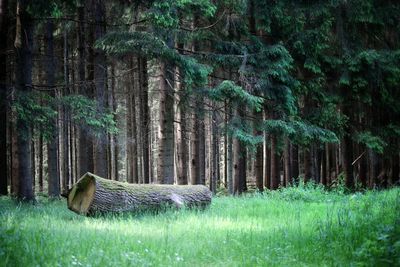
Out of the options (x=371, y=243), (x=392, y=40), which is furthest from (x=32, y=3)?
(x=392, y=40)

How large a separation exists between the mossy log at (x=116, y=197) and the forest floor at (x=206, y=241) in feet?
1.74

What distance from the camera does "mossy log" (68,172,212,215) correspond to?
983 cm

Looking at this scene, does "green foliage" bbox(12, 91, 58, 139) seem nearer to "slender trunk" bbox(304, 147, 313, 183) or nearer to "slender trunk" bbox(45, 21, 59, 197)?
"slender trunk" bbox(45, 21, 59, 197)

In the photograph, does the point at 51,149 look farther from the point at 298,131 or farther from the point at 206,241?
the point at 206,241

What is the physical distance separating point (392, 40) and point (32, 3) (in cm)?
1603

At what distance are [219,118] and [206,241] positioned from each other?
11.3 m

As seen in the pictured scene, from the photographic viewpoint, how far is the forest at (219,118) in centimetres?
627

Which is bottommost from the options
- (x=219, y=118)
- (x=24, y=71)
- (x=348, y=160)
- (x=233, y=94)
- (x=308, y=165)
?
(x=308, y=165)

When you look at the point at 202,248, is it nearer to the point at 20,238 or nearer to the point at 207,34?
the point at 20,238

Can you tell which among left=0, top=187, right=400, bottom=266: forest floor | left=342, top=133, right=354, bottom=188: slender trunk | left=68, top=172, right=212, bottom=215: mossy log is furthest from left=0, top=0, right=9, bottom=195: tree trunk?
left=342, top=133, right=354, bottom=188: slender trunk

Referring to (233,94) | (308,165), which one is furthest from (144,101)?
(308,165)

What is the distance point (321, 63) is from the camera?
1922 centimetres

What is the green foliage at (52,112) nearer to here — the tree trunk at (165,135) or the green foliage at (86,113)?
the green foliage at (86,113)

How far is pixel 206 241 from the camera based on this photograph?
22.5 feet
